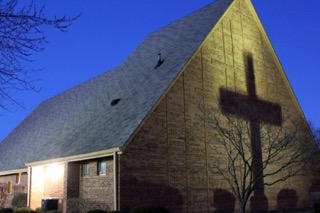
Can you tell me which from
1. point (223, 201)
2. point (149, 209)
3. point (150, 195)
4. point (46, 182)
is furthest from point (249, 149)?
point (46, 182)

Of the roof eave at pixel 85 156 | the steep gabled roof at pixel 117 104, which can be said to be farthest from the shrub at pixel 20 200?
the roof eave at pixel 85 156

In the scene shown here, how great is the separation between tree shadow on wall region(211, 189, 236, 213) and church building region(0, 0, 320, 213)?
7cm

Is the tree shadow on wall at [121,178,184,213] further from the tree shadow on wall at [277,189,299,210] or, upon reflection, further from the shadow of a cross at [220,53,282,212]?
the tree shadow on wall at [277,189,299,210]

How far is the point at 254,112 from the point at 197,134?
16.7ft

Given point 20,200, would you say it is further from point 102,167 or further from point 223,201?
point 223,201

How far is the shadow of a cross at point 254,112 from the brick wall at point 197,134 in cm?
47

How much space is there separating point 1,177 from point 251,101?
20049 millimetres

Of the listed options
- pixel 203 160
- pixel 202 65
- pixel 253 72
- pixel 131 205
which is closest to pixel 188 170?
pixel 203 160

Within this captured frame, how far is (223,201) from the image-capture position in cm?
2309

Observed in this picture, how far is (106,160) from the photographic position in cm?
2042

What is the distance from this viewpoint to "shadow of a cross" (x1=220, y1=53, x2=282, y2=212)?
25250 millimetres

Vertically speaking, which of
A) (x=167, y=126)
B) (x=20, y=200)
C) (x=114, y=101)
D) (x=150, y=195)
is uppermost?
(x=114, y=101)

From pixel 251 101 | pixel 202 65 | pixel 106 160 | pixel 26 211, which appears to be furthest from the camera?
A: pixel 251 101

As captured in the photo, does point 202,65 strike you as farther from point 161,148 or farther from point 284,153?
point 284,153
